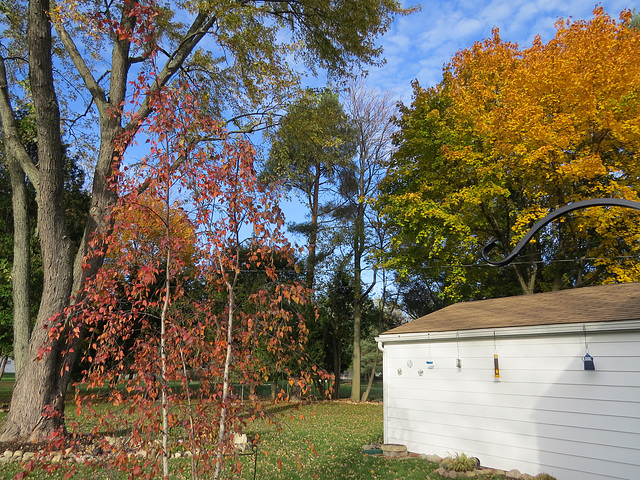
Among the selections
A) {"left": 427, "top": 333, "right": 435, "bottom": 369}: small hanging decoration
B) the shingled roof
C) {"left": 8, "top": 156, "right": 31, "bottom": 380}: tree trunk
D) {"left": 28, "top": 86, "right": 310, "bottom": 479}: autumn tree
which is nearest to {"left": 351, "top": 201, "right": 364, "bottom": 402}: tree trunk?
the shingled roof

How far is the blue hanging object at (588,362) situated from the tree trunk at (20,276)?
Result: 960cm

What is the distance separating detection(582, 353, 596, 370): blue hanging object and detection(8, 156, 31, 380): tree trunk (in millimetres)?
9599

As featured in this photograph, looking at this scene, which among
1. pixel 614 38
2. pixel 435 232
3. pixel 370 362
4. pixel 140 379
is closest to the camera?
pixel 140 379

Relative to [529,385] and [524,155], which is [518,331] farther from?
[524,155]

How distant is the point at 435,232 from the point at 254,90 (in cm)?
796

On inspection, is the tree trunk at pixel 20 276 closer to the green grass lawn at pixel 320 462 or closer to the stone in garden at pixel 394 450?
the green grass lawn at pixel 320 462

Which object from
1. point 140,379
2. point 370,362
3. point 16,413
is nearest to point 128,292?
point 140,379

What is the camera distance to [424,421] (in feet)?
27.5

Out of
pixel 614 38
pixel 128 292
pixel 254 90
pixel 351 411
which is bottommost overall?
pixel 351 411

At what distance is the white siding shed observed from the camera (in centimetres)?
580

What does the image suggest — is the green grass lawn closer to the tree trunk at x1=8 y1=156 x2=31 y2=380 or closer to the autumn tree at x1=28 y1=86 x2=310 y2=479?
the autumn tree at x1=28 y1=86 x2=310 y2=479

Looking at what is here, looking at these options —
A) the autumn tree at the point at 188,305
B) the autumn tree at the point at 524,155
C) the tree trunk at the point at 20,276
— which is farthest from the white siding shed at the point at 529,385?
the tree trunk at the point at 20,276

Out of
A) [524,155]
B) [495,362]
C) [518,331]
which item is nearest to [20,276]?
[495,362]

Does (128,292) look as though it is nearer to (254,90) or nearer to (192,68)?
(254,90)
